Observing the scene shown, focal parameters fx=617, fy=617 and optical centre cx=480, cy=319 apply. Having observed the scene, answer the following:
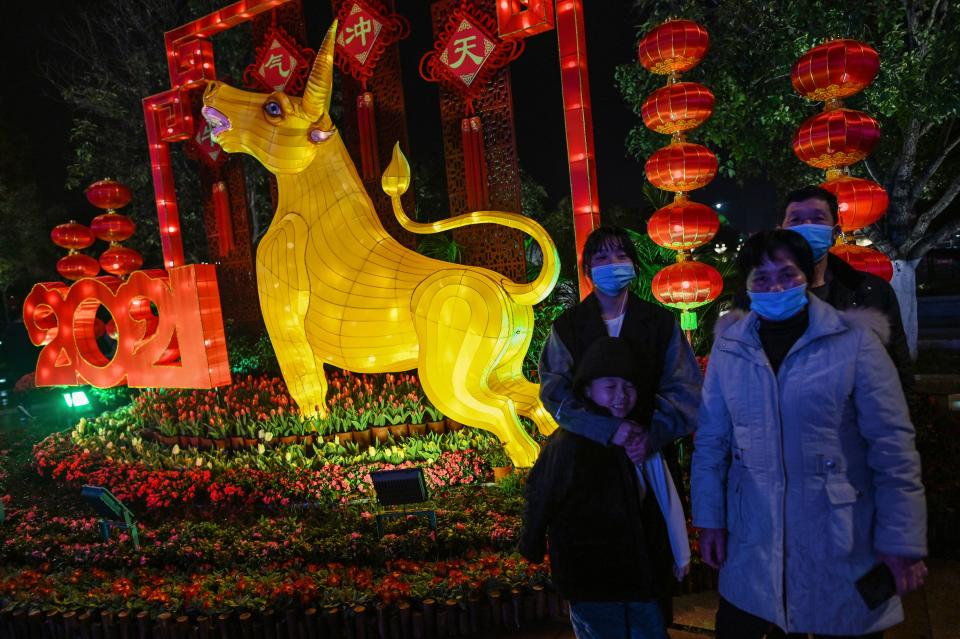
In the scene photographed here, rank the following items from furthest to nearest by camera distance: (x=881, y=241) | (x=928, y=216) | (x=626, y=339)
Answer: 1. (x=881, y=241)
2. (x=928, y=216)
3. (x=626, y=339)

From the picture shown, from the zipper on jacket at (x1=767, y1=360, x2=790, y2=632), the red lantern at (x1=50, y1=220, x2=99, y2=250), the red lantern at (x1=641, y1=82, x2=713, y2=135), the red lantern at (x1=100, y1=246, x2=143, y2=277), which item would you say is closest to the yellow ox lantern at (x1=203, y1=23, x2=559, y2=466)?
the red lantern at (x1=641, y1=82, x2=713, y2=135)

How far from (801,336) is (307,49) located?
5830 millimetres

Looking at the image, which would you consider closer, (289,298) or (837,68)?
(837,68)

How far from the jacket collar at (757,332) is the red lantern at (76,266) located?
9.49 m

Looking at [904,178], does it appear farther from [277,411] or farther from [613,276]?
[277,411]

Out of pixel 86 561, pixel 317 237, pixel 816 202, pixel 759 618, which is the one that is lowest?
pixel 86 561

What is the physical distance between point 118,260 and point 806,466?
8968mm

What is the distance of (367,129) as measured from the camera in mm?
5891

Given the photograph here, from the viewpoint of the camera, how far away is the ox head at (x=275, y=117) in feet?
16.3

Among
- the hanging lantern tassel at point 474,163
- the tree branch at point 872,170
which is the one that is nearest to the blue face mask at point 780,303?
the hanging lantern tassel at point 474,163

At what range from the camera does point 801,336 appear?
5.68ft

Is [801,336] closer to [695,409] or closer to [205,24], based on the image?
[695,409]

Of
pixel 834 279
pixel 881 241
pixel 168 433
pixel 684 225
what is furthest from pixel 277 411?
pixel 881 241

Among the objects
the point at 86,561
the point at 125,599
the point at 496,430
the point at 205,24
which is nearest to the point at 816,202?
the point at 496,430
